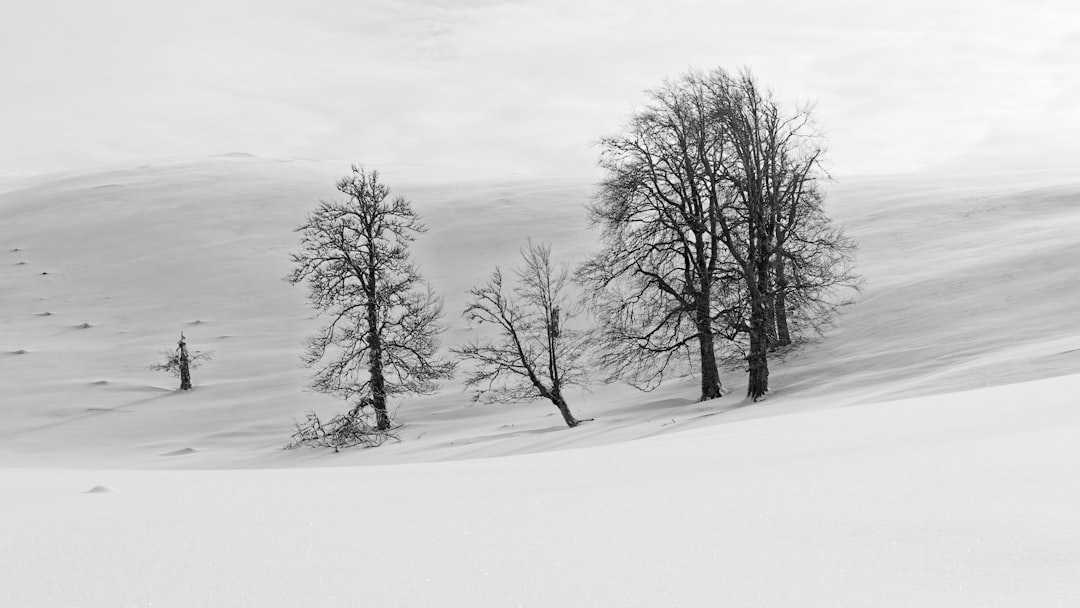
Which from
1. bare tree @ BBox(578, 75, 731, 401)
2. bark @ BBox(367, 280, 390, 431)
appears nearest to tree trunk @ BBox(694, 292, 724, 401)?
bare tree @ BBox(578, 75, 731, 401)

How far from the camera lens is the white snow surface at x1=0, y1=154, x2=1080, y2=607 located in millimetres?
2238

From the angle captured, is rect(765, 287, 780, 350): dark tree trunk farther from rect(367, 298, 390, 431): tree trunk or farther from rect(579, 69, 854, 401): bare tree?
rect(367, 298, 390, 431): tree trunk

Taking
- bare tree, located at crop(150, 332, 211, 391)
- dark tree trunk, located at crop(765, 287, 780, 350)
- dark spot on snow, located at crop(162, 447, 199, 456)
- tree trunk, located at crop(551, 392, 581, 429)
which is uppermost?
bare tree, located at crop(150, 332, 211, 391)

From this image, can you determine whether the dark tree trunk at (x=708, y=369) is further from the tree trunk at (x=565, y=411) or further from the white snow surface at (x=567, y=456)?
the tree trunk at (x=565, y=411)

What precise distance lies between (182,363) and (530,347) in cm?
1289

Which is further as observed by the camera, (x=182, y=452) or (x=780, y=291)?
(x=182, y=452)

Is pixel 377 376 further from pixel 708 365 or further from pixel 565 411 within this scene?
pixel 708 365

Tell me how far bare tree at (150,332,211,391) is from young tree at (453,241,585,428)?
9.66m

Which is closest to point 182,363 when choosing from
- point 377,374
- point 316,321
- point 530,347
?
point 316,321

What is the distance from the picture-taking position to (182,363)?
99.3 ft

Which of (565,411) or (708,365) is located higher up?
(708,365)

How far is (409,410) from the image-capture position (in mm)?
27703

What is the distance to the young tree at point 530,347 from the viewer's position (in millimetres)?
21417

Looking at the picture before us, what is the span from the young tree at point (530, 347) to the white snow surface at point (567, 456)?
42.9 inches
